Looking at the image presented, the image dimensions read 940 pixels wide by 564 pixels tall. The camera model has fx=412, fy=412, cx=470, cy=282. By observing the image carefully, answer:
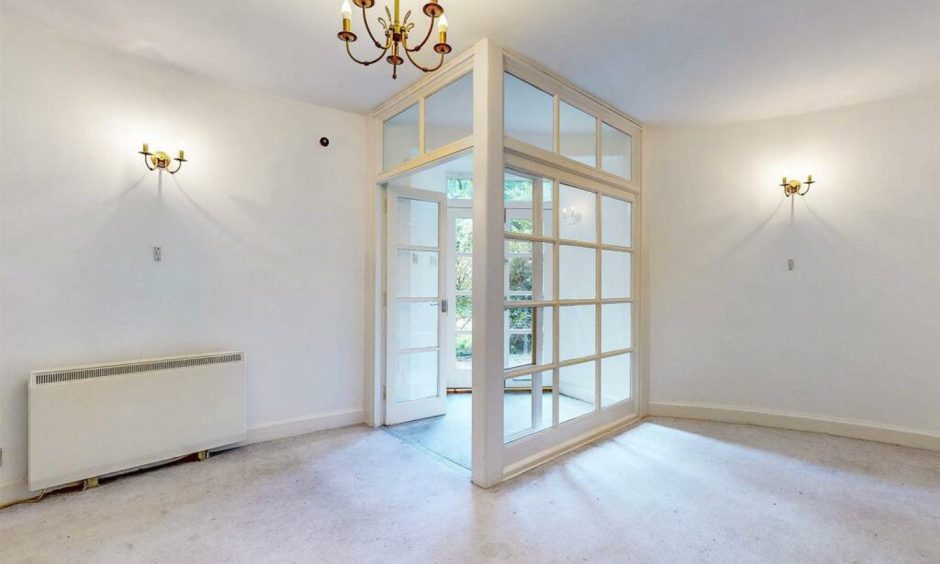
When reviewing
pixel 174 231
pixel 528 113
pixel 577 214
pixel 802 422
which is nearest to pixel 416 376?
pixel 577 214

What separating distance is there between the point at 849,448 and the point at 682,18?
3368 mm

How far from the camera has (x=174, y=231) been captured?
287 centimetres

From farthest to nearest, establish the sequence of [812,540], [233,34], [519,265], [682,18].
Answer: [519,265]
[233,34]
[682,18]
[812,540]

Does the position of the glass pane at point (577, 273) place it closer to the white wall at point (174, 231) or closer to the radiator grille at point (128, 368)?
the white wall at point (174, 231)

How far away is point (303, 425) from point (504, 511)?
1.93 meters

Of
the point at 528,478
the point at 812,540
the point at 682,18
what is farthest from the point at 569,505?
the point at 682,18

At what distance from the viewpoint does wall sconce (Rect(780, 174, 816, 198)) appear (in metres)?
3.52

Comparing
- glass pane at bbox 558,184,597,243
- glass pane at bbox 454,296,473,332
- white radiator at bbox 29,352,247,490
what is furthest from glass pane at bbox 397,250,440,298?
white radiator at bbox 29,352,247,490

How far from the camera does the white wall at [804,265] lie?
321 cm

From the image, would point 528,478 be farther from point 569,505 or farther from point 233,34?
point 233,34

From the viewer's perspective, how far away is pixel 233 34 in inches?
97.0

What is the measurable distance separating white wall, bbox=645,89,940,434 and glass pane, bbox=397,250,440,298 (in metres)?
2.14

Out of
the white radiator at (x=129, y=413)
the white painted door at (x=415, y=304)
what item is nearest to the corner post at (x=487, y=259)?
the white painted door at (x=415, y=304)

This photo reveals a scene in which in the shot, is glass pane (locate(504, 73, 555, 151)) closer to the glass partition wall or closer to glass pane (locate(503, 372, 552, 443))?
the glass partition wall
